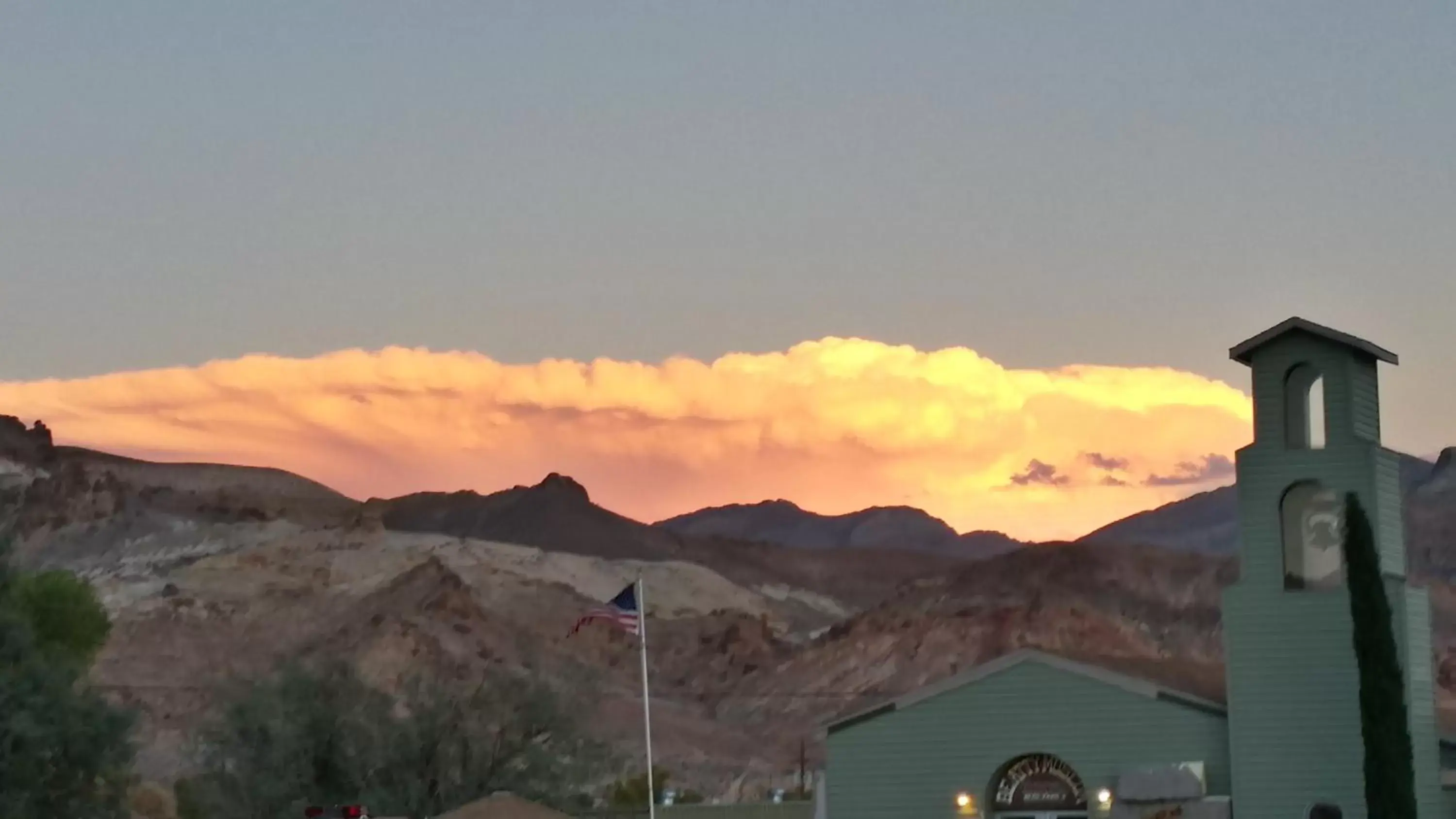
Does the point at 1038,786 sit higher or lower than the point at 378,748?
lower

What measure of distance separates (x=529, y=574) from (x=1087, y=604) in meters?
42.6

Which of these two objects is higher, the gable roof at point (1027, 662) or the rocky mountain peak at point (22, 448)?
the rocky mountain peak at point (22, 448)

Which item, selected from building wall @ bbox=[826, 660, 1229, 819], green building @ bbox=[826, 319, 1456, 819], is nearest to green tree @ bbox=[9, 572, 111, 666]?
building wall @ bbox=[826, 660, 1229, 819]

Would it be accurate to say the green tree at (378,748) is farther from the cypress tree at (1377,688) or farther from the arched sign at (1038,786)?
the cypress tree at (1377,688)

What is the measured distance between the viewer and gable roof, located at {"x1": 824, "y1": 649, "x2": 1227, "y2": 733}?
39.3m

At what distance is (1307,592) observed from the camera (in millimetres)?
38469

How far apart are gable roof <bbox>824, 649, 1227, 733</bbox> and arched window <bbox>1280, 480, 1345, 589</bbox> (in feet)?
8.74

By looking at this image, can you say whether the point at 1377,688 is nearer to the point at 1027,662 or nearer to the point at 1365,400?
the point at 1365,400

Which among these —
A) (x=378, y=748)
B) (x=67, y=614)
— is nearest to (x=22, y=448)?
(x=67, y=614)

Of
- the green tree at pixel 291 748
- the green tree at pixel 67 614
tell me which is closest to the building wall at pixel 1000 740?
the green tree at pixel 291 748

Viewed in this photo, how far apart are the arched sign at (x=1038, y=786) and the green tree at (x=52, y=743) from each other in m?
19.8

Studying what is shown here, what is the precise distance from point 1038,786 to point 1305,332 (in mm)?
8852

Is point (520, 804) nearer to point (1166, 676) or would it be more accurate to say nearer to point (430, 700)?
point (1166, 676)

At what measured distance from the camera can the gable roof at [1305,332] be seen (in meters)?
38.8
